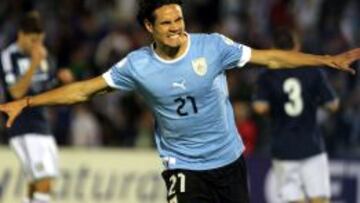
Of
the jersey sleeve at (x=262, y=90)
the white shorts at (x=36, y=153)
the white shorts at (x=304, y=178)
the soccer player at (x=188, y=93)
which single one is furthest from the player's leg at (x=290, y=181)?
the soccer player at (x=188, y=93)

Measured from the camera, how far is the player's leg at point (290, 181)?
12711 millimetres

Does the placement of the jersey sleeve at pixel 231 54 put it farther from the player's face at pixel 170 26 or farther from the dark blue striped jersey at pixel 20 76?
the dark blue striped jersey at pixel 20 76

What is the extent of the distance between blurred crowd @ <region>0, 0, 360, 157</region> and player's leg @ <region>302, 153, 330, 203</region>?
8.62ft

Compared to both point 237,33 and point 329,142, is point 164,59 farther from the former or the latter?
point 237,33

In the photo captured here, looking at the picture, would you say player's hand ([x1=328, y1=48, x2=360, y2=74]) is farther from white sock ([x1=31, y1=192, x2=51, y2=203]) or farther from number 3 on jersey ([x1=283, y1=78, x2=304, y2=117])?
white sock ([x1=31, y1=192, x2=51, y2=203])

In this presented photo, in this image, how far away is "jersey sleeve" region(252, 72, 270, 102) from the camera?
12641mm

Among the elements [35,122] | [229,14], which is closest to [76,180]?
[35,122]

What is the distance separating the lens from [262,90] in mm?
12672

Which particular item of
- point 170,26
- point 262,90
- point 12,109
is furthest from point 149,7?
point 262,90

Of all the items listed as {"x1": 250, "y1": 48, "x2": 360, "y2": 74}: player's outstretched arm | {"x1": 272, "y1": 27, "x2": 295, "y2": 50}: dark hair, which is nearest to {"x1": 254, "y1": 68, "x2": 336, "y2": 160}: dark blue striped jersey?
{"x1": 272, "y1": 27, "x2": 295, "y2": 50}: dark hair

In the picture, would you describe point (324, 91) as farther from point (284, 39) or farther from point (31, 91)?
point (31, 91)

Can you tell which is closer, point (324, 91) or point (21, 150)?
point (324, 91)

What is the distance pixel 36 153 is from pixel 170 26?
4.69 metres

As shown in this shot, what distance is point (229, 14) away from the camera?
18938 millimetres
